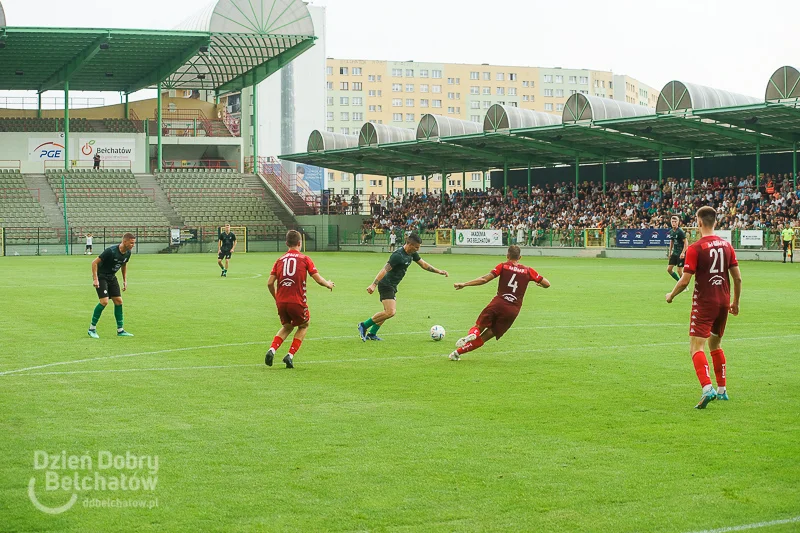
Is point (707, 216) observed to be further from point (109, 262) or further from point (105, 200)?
point (105, 200)

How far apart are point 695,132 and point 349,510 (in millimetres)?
49244

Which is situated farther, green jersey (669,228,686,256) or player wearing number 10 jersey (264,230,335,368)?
green jersey (669,228,686,256)

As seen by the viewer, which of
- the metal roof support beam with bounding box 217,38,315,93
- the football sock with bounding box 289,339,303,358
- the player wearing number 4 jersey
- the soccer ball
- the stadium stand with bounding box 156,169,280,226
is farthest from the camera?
the stadium stand with bounding box 156,169,280,226

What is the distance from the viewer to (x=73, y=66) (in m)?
66.2

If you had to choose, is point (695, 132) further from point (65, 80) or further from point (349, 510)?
point (349, 510)

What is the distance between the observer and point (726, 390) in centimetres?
1080

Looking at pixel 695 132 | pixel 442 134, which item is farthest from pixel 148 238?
pixel 695 132

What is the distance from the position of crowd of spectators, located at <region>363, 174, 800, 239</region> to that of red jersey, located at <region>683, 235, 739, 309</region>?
38054 millimetres

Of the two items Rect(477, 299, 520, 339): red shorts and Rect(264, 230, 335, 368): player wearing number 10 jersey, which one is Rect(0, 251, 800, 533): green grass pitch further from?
Rect(477, 299, 520, 339): red shorts

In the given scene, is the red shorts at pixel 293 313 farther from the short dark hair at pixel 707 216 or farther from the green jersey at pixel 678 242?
the green jersey at pixel 678 242

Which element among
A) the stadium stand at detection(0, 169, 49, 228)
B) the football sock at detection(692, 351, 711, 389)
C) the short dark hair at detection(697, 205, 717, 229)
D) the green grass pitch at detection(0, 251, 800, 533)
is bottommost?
the green grass pitch at detection(0, 251, 800, 533)

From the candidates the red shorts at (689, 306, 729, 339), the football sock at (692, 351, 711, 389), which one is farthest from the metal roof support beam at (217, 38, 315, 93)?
the football sock at (692, 351, 711, 389)

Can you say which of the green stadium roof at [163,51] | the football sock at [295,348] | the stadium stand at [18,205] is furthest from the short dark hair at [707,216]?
the stadium stand at [18,205]

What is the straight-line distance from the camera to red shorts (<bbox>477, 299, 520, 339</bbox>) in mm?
13508
